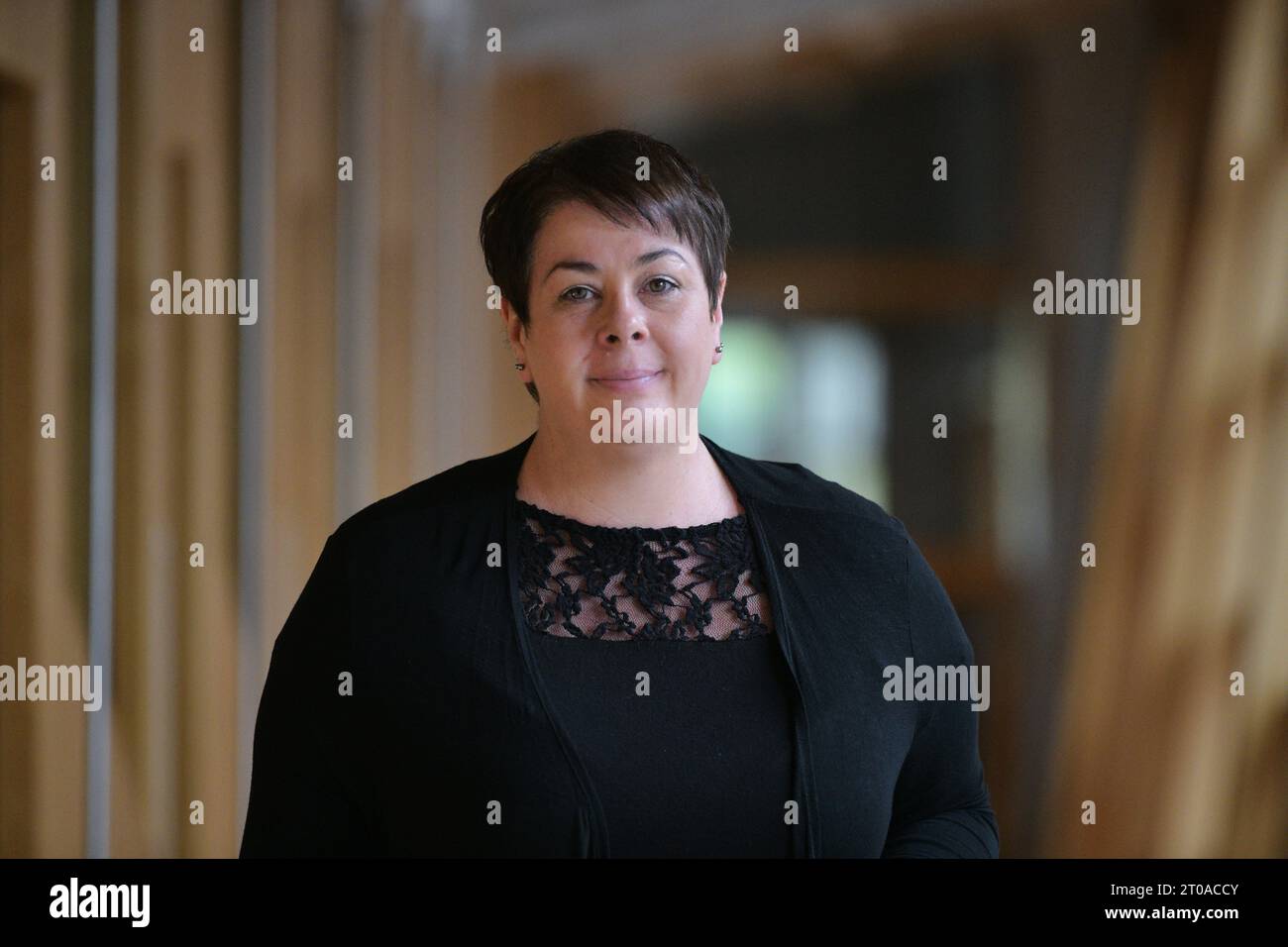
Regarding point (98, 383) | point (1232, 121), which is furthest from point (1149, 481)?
point (98, 383)

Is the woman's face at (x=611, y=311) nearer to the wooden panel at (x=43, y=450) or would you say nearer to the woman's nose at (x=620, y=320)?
the woman's nose at (x=620, y=320)

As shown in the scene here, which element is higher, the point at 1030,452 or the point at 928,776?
the point at 1030,452

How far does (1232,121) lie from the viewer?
1633 millimetres

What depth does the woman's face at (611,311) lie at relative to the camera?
3.26ft

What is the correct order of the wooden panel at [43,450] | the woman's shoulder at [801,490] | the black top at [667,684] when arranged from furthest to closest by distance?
the wooden panel at [43,450], the woman's shoulder at [801,490], the black top at [667,684]

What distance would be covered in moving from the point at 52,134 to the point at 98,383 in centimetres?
28

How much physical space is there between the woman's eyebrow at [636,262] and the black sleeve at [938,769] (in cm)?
38

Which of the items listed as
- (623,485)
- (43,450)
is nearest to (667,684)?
(623,485)

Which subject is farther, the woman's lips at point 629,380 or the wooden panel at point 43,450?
the wooden panel at point 43,450

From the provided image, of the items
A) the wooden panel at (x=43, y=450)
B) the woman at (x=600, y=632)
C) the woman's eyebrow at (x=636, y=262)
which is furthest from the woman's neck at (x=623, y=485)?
the wooden panel at (x=43, y=450)

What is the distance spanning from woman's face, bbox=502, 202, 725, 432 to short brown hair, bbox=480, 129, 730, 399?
1 centimetres

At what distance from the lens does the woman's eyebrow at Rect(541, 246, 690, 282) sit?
3.27 feet

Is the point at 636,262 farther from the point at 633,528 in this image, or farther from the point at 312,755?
the point at 312,755

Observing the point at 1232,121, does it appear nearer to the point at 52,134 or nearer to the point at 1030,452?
the point at 1030,452
